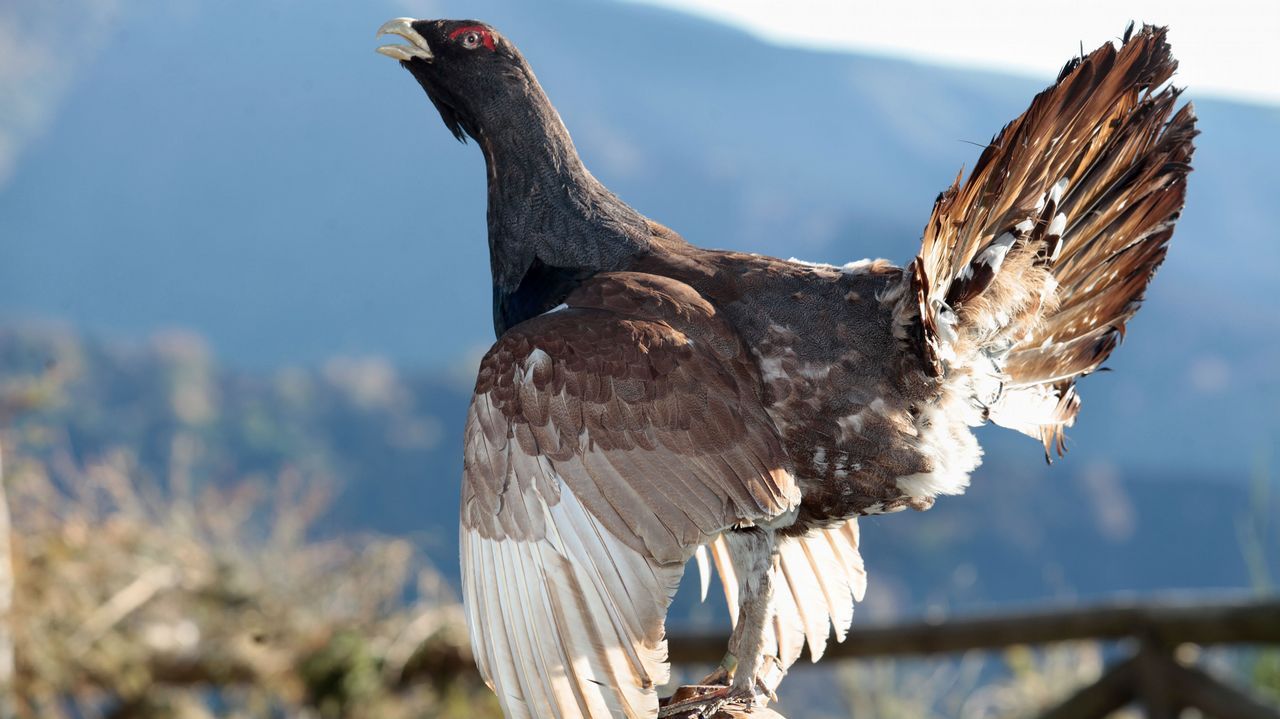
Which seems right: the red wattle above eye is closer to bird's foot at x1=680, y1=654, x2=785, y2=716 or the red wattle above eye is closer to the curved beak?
the curved beak

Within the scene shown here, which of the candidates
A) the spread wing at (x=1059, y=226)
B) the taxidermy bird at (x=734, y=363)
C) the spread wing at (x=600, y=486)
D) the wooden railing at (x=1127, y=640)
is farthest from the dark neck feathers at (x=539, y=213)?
the wooden railing at (x=1127, y=640)

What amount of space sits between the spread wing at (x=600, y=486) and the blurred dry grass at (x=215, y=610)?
2828mm

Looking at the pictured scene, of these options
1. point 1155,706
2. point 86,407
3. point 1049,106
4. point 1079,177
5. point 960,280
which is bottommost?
point 1155,706

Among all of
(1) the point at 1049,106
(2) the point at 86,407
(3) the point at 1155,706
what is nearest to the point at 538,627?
(1) the point at 1049,106

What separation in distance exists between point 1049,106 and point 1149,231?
1.32ft

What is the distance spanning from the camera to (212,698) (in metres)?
4.68

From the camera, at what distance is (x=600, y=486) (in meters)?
1.86

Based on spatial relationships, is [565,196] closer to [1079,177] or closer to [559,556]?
[559,556]

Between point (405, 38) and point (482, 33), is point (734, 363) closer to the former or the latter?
point (482, 33)

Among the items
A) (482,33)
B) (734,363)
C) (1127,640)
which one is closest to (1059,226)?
(734,363)

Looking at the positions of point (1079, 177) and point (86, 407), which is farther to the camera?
point (86, 407)

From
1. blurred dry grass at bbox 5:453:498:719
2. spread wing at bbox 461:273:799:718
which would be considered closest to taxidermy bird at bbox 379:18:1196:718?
spread wing at bbox 461:273:799:718

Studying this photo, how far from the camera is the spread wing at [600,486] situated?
179 centimetres

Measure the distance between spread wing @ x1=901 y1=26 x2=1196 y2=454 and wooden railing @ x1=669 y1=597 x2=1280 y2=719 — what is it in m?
2.11
